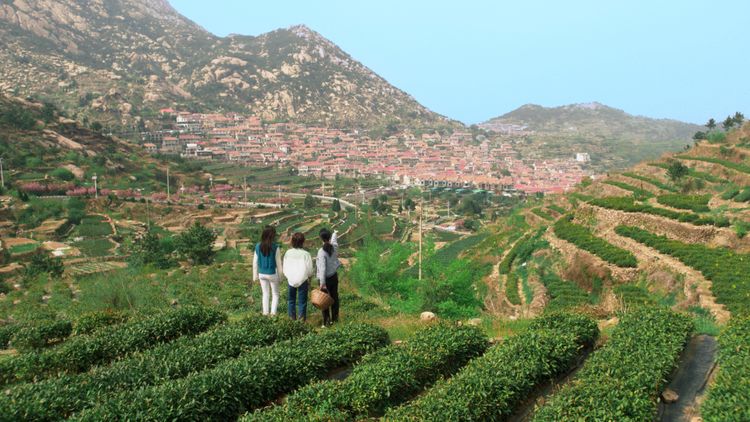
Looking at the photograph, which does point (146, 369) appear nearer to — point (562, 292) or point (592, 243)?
point (562, 292)

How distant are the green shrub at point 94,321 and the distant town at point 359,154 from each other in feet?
275

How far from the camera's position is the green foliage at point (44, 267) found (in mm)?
30016

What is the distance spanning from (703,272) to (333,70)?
156841mm

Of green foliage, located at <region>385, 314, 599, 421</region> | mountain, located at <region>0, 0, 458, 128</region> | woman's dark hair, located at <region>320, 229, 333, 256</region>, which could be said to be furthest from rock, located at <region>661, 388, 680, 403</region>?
mountain, located at <region>0, 0, 458, 128</region>

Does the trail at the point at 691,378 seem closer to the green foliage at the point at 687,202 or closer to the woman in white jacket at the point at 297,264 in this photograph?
the woman in white jacket at the point at 297,264

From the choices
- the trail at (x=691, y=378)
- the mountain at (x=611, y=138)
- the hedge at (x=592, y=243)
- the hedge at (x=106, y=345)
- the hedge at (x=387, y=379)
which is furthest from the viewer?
the mountain at (x=611, y=138)

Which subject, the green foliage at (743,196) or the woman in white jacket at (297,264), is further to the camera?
the green foliage at (743,196)

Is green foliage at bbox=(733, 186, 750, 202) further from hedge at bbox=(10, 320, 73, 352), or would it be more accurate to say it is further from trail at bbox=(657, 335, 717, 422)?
hedge at bbox=(10, 320, 73, 352)

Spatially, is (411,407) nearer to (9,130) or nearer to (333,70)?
(9,130)

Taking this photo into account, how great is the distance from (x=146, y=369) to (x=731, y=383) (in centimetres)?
692

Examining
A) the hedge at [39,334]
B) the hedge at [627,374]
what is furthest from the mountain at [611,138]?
the hedge at [39,334]

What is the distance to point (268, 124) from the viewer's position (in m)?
135

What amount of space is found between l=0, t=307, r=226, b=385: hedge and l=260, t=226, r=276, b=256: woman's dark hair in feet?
5.73

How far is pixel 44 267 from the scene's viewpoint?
3136cm
